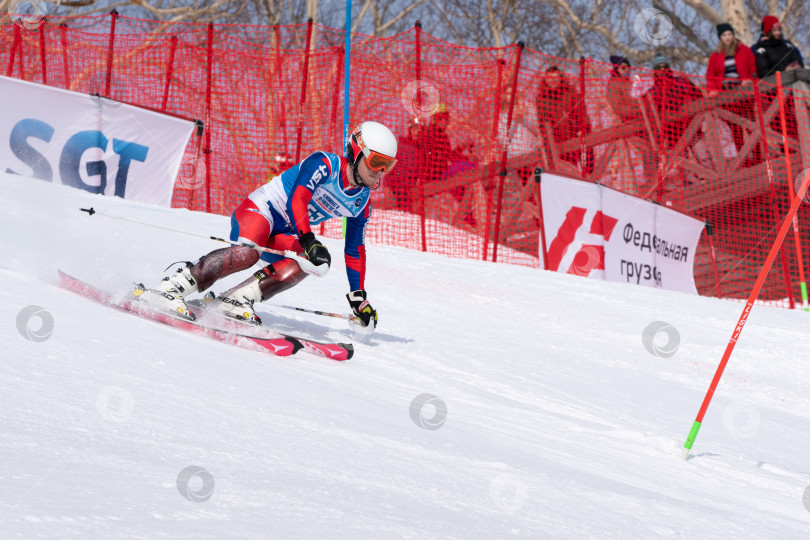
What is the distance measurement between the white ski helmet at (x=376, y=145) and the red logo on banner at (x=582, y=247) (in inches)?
184

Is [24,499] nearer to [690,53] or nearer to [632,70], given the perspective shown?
[632,70]

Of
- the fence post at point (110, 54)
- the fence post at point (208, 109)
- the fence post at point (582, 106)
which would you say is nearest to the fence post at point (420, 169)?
the fence post at point (582, 106)

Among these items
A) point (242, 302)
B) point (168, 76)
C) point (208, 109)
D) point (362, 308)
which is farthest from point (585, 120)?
point (242, 302)

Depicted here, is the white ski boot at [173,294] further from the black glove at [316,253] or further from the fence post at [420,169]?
the fence post at [420,169]

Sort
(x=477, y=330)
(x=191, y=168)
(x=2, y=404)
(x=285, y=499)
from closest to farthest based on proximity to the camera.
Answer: (x=285, y=499) → (x=2, y=404) → (x=477, y=330) → (x=191, y=168)

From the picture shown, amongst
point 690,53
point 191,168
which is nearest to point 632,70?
point 191,168

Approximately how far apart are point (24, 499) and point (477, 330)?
5.13m

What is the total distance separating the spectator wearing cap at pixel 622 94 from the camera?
428 inches

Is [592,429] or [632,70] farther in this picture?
[632,70]

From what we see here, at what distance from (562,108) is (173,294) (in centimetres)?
741

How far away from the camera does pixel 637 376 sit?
20.6 feet

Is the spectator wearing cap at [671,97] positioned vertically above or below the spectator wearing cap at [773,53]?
below

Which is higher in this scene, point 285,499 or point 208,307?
point 208,307

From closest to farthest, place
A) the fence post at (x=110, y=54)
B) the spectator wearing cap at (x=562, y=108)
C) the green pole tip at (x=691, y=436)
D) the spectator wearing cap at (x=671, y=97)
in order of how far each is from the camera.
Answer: the green pole tip at (x=691, y=436)
the spectator wearing cap at (x=671, y=97)
the spectator wearing cap at (x=562, y=108)
the fence post at (x=110, y=54)
